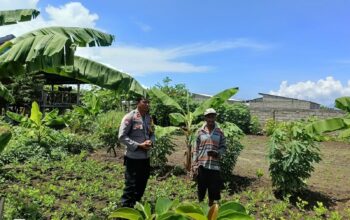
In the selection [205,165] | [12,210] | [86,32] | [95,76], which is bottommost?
[12,210]

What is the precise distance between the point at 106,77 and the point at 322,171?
8482 millimetres

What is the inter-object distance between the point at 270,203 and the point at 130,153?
3048mm

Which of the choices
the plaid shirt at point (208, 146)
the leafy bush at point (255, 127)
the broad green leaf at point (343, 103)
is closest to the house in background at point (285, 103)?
the leafy bush at point (255, 127)

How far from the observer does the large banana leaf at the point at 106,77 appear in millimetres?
5602

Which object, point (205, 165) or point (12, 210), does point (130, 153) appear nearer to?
point (205, 165)

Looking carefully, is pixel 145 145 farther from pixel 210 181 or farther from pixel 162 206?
pixel 162 206

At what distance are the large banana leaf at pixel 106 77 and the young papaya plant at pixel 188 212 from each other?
3.94 m

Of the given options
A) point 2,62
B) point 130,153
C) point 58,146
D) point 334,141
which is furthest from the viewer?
point 334,141

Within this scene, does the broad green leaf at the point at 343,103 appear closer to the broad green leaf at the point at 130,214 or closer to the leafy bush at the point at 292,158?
the leafy bush at the point at 292,158

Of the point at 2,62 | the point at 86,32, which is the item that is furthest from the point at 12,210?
the point at 86,32

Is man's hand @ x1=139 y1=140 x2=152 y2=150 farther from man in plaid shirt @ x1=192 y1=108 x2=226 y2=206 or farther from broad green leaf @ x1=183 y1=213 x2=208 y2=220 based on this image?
broad green leaf @ x1=183 y1=213 x2=208 y2=220

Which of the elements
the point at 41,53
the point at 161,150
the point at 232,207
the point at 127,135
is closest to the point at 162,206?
the point at 232,207

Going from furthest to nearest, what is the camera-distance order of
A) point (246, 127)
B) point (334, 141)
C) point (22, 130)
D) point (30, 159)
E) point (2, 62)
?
point (246, 127) < point (334, 141) < point (22, 130) < point (30, 159) < point (2, 62)

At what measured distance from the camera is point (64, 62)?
482cm
